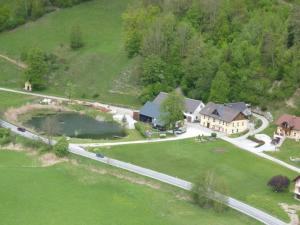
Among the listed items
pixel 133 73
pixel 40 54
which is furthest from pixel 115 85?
pixel 40 54

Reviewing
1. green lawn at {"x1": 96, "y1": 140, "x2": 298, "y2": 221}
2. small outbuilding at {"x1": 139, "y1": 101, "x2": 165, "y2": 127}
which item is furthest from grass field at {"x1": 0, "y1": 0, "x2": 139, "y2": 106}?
green lawn at {"x1": 96, "y1": 140, "x2": 298, "y2": 221}

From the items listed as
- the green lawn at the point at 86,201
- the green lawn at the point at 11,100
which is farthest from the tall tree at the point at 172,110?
the green lawn at the point at 11,100

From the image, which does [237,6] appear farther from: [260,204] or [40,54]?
[260,204]

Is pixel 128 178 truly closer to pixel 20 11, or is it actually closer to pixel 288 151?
pixel 288 151

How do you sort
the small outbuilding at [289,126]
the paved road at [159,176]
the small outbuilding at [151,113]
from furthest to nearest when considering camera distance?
1. the small outbuilding at [151,113]
2. the small outbuilding at [289,126]
3. the paved road at [159,176]

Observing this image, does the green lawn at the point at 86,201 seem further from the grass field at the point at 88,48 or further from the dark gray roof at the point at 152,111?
the grass field at the point at 88,48

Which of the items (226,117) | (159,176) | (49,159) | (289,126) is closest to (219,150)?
(226,117)
